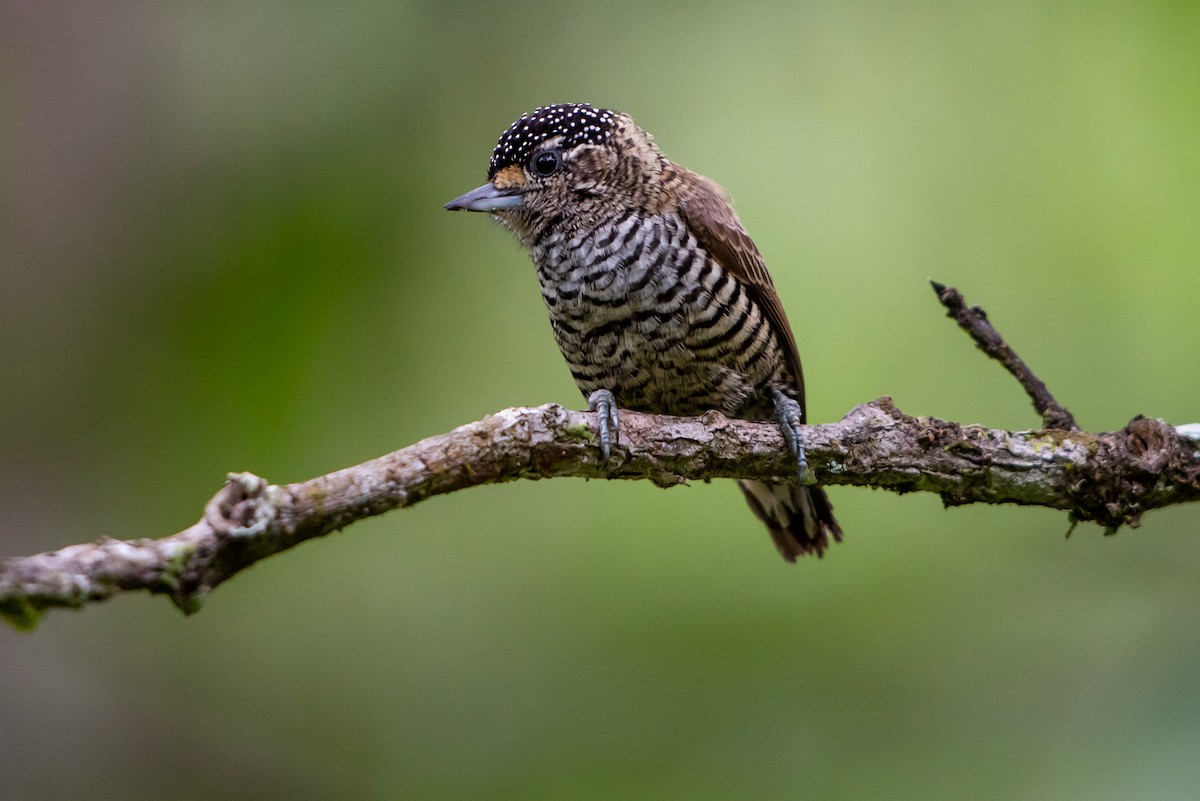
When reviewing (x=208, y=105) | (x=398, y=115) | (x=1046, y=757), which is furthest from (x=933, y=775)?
(x=208, y=105)

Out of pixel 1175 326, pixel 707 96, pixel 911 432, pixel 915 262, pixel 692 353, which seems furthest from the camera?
pixel 707 96

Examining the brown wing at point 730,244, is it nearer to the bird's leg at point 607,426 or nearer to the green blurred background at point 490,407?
the bird's leg at point 607,426

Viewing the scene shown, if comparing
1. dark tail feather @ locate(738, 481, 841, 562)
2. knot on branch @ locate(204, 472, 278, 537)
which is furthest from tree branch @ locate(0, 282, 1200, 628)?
dark tail feather @ locate(738, 481, 841, 562)

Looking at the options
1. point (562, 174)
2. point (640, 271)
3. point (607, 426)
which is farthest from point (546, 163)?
point (607, 426)

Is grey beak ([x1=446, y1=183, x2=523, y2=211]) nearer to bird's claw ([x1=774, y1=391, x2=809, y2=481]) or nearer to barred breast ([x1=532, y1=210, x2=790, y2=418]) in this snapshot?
barred breast ([x1=532, y1=210, x2=790, y2=418])

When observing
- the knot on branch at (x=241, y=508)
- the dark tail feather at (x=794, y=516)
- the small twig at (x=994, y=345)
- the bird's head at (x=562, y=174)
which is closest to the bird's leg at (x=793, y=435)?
the small twig at (x=994, y=345)

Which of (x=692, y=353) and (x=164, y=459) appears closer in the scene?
(x=692, y=353)

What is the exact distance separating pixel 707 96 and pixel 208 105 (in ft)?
7.50

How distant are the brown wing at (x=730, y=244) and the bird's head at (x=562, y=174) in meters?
0.11

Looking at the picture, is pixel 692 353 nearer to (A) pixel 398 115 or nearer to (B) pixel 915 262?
(B) pixel 915 262

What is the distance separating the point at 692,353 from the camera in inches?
138

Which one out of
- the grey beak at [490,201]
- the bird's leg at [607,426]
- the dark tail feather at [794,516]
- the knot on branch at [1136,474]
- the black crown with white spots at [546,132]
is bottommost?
the knot on branch at [1136,474]

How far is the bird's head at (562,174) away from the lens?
12.0 ft

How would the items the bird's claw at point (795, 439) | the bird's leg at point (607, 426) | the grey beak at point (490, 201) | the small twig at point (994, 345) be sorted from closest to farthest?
the bird's leg at point (607, 426)
the bird's claw at point (795, 439)
the small twig at point (994, 345)
the grey beak at point (490, 201)
